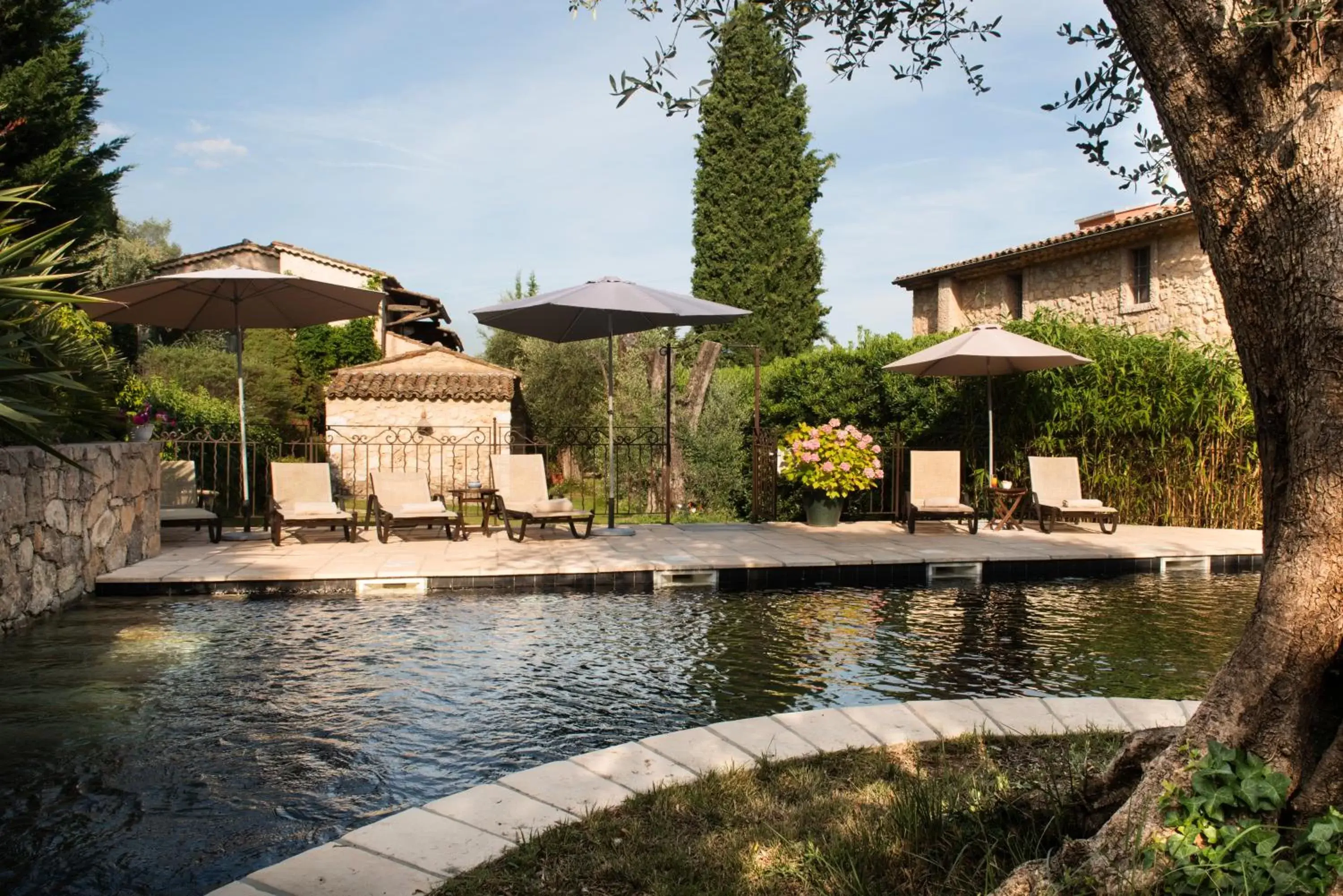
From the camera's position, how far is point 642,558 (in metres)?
9.03

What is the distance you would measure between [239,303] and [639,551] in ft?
18.4

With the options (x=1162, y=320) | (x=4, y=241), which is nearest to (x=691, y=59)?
(x=4, y=241)

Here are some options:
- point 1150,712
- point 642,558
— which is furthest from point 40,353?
point 1150,712

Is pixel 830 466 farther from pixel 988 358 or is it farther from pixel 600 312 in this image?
pixel 600 312

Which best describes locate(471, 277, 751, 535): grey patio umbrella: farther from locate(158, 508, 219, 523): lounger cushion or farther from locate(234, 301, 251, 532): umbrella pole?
locate(158, 508, 219, 523): lounger cushion

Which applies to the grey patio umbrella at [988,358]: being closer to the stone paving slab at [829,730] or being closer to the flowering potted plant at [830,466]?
the flowering potted plant at [830,466]

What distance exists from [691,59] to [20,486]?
5.63 m

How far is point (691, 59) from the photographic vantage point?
4.39 m

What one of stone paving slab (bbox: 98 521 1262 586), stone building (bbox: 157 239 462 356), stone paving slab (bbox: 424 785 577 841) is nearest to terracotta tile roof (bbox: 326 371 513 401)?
stone building (bbox: 157 239 462 356)

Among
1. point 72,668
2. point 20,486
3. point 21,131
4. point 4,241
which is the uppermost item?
point 21,131

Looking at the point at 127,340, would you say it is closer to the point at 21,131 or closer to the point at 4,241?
the point at 21,131

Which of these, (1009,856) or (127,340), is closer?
(1009,856)

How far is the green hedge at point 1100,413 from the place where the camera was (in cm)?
1237

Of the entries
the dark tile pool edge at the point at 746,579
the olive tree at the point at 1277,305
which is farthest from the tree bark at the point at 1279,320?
the dark tile pool edge at the point at 746,579
